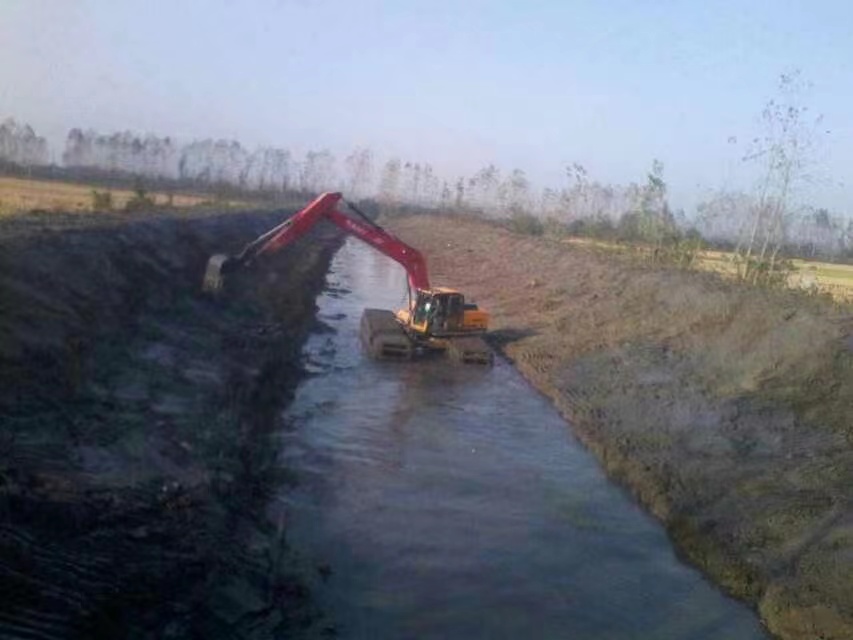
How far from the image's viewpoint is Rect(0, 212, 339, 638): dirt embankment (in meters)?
8.55

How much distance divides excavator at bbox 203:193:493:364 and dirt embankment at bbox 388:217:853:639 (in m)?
2.10

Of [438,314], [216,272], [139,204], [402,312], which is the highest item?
[139,204]

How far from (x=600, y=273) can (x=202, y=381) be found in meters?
23.0

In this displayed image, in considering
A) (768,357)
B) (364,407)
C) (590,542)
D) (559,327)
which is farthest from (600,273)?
(590,542)

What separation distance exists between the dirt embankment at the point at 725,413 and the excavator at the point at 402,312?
2.10 meters

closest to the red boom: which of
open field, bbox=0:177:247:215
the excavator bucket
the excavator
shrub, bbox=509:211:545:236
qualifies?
the excavator

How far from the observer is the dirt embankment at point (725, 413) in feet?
38.7

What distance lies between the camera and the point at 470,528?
12.9 m

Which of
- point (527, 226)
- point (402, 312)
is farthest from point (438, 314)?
point (527, 226)

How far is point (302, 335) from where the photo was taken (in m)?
25.9

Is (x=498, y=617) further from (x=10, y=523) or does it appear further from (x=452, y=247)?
(x=452, y=247)

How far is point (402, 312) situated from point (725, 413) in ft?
33.8

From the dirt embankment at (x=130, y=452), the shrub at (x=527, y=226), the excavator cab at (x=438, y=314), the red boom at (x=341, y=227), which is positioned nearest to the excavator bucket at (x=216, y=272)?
the dirt embankment at (x=130, y=452)

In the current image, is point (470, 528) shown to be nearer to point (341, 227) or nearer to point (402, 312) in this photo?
point (341, 227)
